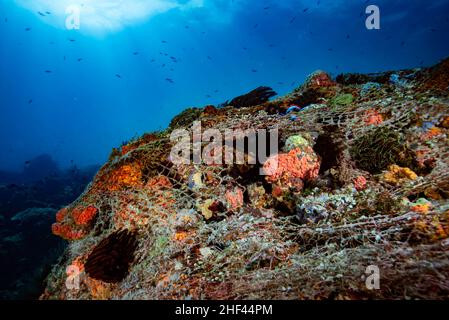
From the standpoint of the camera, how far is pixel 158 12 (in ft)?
215

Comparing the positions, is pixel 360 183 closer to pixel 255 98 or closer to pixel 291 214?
pixel 291 214

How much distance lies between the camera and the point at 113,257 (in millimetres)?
3398

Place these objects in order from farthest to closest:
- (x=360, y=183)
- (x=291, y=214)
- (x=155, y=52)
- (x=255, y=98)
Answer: (x=155, y=52) → (x=255, y=98) → (x=291, y=214) → (x=360, y=183)

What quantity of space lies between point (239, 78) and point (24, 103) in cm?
12160

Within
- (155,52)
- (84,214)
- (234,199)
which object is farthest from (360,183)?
(155,52)

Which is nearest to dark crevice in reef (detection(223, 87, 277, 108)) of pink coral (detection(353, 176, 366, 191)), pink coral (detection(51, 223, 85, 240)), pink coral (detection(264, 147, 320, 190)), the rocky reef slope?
the rocky reef slope

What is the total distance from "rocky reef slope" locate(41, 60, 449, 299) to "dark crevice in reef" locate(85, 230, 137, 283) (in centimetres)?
2

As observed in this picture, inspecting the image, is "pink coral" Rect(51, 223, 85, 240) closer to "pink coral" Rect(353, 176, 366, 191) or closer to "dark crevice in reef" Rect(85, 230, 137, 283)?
"dark crevice in reef" Rect(85, 230, 137, 283)

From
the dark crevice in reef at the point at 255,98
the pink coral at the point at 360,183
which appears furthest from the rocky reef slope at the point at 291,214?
the dark crevice in reef at the point at 255,98

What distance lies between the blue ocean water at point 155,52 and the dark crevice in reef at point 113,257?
205 centimetres

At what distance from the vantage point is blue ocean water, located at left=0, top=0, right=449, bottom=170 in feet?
191

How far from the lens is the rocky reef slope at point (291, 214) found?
220 centimetres

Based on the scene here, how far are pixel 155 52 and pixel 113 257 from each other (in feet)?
475
